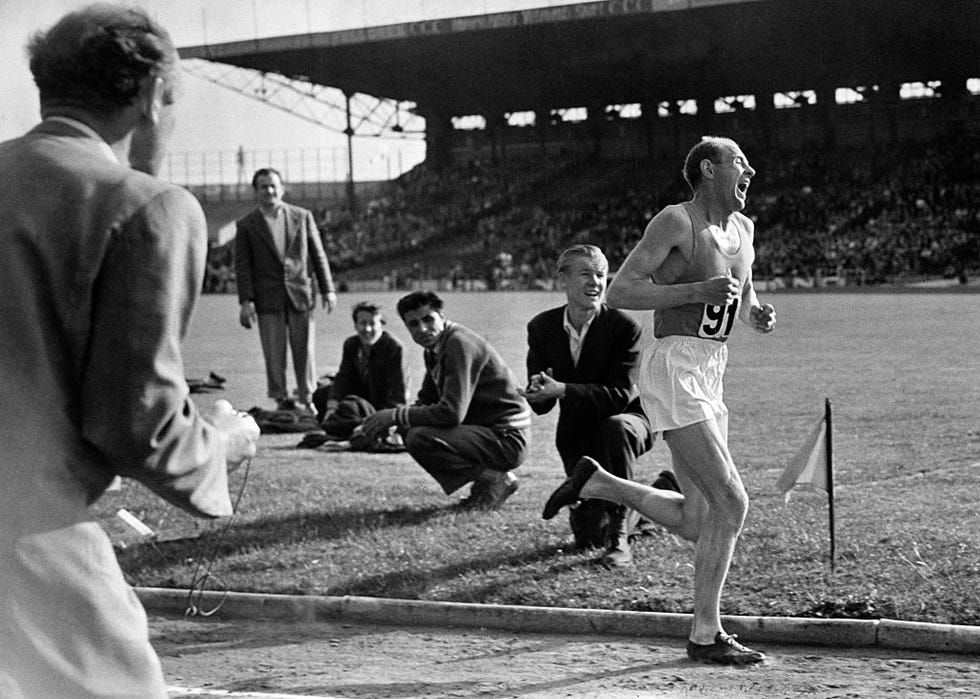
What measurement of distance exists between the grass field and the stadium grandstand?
1332 inches

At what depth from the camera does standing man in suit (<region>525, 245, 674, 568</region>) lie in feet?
24.9

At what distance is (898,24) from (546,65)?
1453 centimetres

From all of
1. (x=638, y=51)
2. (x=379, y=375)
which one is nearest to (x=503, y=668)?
(x=379, y=375)

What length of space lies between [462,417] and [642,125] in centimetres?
5743

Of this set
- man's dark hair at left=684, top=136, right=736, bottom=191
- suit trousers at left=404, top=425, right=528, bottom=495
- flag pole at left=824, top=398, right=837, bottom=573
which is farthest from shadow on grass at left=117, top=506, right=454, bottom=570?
man's dark hair at left=684, top=136, right=736, bottom=191

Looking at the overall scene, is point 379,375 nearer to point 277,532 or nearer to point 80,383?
point 277,532

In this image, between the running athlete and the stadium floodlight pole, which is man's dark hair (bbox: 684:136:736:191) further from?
the stadium floodlight pole

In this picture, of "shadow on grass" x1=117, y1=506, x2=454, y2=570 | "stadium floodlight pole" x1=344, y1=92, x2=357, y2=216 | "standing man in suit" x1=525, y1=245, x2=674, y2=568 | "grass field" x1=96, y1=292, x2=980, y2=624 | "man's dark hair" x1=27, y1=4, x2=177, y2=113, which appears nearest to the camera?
"man's dark hair" x1=27, y1=4, x2=177, y2=113

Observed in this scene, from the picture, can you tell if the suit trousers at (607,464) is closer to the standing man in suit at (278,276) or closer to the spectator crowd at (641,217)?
the standing man in suit at (278,276)

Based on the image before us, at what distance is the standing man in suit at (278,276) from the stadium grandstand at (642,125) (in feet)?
112

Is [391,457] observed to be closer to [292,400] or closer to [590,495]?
[292,400]

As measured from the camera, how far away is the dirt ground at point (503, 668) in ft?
18.0

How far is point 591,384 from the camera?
785 cm

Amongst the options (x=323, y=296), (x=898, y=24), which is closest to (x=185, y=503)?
(x=323, y=296)
